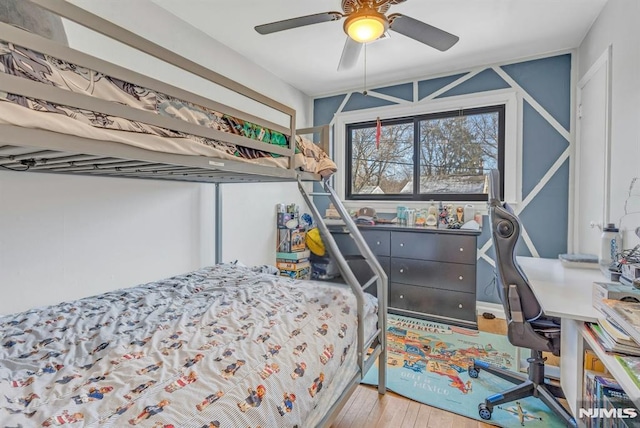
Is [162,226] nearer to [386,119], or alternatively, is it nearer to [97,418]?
[97,418]

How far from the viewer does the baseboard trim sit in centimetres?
318

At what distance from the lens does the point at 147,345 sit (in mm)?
Result: 1179

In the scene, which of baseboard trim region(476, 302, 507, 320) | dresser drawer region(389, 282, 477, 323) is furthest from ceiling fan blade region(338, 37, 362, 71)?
baseboard trim region(476, 302, 507, 320)

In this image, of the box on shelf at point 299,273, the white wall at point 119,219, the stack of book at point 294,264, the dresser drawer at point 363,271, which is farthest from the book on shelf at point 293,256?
the dresser drawer at point 363,271

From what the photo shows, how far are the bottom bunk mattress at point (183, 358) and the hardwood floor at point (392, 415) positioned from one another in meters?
0.41

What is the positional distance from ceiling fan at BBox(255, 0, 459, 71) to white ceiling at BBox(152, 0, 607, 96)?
524mm

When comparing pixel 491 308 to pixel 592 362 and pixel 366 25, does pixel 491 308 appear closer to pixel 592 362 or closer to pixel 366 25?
pixel 592 362

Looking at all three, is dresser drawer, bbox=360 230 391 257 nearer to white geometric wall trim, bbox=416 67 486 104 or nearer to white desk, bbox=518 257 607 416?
white desk, bbox=518 257 607 416

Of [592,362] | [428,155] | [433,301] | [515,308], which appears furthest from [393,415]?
[428,155]

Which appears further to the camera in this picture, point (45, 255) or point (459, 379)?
point (459, 379)

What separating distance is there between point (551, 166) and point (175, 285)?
3475 mm

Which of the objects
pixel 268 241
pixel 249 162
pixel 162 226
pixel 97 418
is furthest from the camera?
pixel 268 241

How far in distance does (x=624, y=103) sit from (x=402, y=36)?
64.4 inches

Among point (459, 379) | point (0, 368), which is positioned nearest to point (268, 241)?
point (459, 379)
